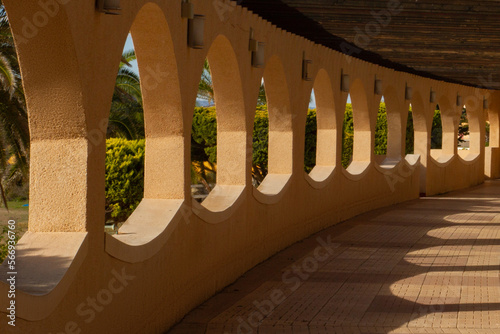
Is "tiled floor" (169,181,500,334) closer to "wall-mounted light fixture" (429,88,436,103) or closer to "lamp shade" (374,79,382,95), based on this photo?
"lamp shade" (374,79,382,95)

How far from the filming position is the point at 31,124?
5246 mm

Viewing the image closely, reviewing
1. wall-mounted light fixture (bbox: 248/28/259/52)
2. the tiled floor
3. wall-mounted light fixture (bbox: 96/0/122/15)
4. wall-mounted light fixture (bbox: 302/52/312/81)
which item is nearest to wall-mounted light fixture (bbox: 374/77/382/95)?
the tiled floor

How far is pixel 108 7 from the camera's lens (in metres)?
5.46

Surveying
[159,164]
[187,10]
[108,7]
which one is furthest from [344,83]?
[108,7]

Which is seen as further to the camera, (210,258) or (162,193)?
(210,258)

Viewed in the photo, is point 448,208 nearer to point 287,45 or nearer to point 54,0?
point 287,45

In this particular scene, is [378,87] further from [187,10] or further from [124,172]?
[187,10]

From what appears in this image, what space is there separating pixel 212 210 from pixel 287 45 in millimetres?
3665

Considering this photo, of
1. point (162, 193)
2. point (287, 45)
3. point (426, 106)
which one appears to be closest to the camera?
point (162, 193)

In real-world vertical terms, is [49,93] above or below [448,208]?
above

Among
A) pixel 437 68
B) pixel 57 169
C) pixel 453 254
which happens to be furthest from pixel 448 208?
pixel 57 169

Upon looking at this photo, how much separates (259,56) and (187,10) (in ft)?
9.12

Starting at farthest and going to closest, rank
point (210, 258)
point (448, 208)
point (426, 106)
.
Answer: point (426, 106) → point (448, 208) → point (210, 258)

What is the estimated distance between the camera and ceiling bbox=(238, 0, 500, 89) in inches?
378
